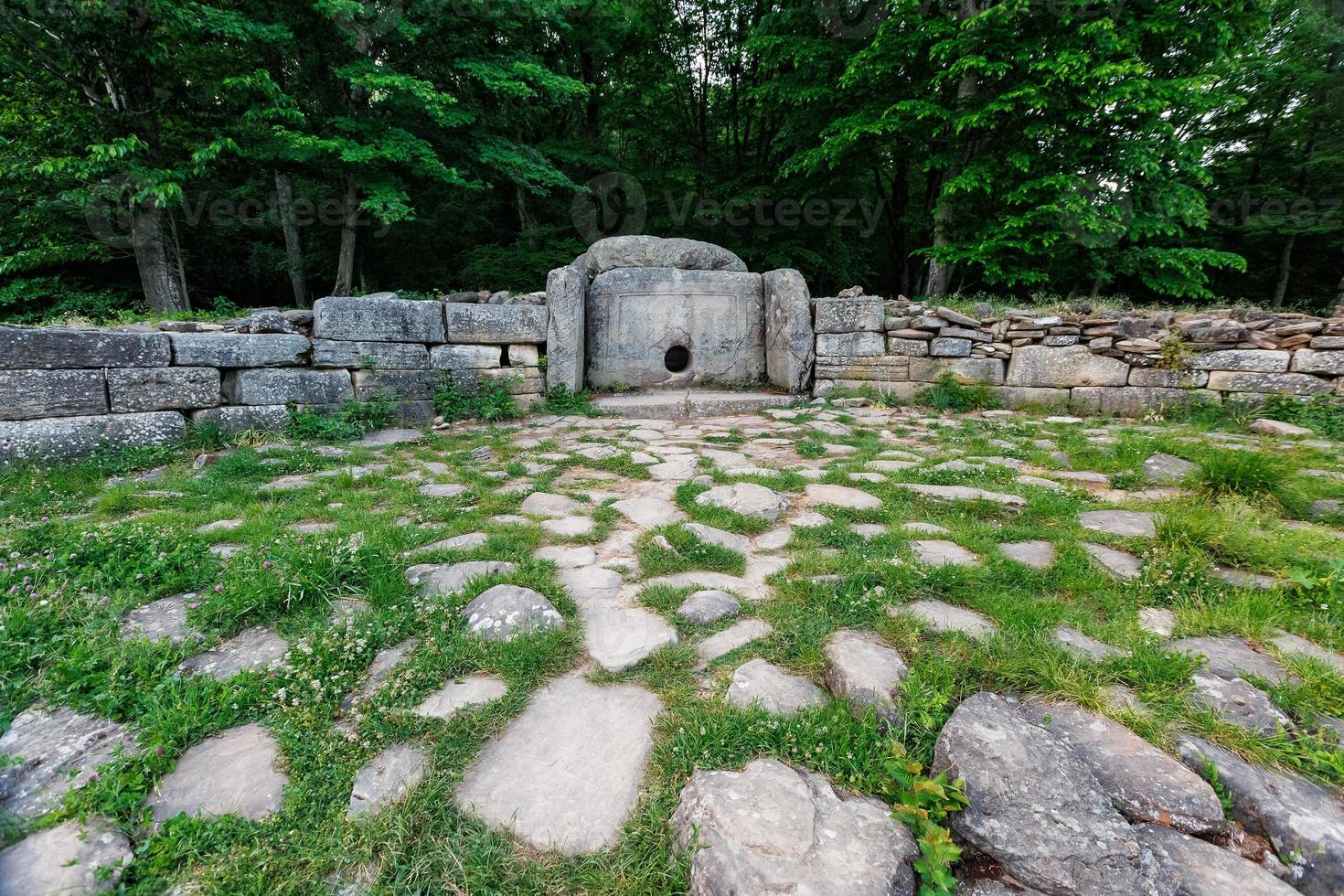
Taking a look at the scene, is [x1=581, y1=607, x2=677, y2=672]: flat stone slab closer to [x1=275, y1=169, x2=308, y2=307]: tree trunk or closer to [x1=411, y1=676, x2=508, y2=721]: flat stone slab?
[x1=411, y1=676, x2=508, y2=721]: flat stone slab

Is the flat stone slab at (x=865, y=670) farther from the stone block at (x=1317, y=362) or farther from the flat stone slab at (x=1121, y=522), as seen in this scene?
the stone block at (x=1317, y=362)

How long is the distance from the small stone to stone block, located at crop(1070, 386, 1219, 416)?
624cm

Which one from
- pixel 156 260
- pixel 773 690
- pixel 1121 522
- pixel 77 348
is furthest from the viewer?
pixel 156 260

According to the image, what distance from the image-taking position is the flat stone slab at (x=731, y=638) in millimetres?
1918

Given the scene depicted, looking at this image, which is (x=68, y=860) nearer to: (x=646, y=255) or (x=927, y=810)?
(x=927, y=810)

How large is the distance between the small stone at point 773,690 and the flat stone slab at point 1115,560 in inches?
62.6

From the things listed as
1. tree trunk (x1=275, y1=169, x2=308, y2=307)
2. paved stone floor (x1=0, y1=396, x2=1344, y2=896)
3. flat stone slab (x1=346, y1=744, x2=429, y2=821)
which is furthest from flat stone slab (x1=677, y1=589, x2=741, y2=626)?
tree trunk (x1=275, y1=169, x2=308, y2=307)

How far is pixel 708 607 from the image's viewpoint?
7.14 ft

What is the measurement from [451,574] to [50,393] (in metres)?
4.19

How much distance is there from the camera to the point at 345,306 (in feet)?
17.9

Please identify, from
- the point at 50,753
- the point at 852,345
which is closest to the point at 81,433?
the point at 50,753

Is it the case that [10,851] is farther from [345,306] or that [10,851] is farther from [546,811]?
[345,306]

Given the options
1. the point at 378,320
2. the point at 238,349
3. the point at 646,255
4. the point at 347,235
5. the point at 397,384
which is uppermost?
the point at 347,235

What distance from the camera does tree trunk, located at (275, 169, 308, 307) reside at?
34.7 feet
